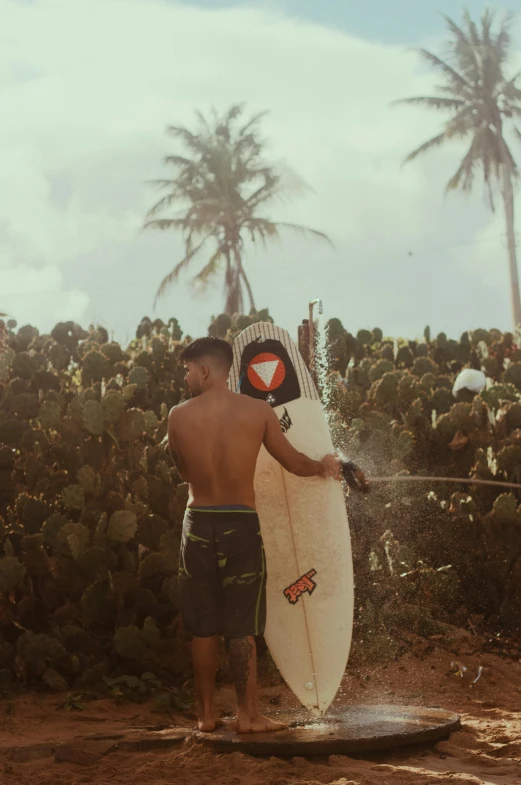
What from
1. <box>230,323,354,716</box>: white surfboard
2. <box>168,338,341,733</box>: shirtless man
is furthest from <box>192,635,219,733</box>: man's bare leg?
<box>230,323,354,716</box>: white surfboard

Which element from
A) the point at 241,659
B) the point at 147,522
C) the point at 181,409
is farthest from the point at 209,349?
the point at 147,522

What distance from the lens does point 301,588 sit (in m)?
5.00

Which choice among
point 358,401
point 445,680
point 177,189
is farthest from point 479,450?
point 177,189

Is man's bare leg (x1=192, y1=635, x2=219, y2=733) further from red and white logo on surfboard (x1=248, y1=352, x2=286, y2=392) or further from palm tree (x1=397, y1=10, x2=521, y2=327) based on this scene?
palm tree (x1=397, y1=10, x2=521, y2=327)

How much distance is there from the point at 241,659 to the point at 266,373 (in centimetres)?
150

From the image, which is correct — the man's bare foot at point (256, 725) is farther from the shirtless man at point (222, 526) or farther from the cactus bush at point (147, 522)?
the cactus bush at point (147, 522)

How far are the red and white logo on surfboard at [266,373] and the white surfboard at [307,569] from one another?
6.2 inches

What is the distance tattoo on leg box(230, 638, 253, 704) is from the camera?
173 inches

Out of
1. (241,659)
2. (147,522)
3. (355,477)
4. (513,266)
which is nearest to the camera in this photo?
(241,659)

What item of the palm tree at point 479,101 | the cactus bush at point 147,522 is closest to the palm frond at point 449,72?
the palm tree at point 479,101

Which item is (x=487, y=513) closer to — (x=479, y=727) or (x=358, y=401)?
(x=358, y=401)

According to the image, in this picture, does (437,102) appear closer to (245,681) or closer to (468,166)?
(468,166)

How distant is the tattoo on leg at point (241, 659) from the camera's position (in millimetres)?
4387

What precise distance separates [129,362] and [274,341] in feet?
18.4
